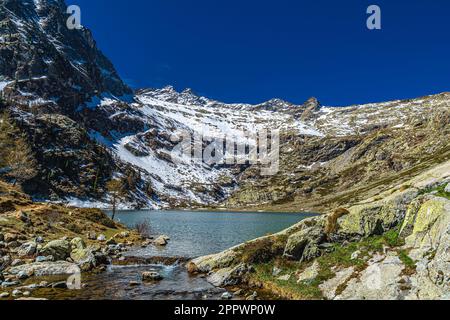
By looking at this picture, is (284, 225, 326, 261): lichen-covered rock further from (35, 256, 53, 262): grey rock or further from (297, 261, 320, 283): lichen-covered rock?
(35, 256, 53, 262): grey rock

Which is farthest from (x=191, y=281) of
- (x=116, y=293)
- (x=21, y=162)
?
(x=21, y=162)

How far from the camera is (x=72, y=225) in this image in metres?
68.1

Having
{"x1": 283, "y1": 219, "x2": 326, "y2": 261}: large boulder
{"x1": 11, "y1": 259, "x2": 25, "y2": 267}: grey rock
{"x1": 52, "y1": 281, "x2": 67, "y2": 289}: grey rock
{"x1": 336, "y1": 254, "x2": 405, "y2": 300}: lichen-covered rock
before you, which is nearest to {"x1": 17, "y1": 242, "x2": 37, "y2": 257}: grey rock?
{"x1": 11, "y1": 259, "x2": 25, "y2": 267}: grey rock

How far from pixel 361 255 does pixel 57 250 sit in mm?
36551

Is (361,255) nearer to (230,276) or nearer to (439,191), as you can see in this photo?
(439,191)

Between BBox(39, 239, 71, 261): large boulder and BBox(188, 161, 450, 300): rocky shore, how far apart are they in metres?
16.6

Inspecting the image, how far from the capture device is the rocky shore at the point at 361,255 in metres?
23.8

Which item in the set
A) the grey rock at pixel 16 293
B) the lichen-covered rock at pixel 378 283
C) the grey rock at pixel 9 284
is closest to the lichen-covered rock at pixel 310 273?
the lichen-covered rock at pixel 378 283

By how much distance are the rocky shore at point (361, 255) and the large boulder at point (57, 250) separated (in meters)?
16.6

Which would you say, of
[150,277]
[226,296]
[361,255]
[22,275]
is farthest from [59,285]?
[361,255]

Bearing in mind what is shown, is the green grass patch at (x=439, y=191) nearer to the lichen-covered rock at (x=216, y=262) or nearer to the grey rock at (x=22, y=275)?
the lichen-covered rock at (x=216, y=262)

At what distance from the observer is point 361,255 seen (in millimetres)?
30078

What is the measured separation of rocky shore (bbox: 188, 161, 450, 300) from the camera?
23797mm
